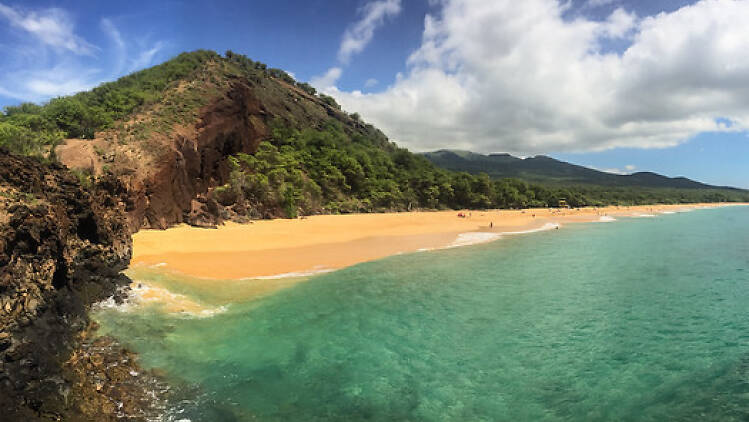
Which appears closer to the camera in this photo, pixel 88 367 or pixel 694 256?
pixel 88 367

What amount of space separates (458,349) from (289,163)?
34.9 m

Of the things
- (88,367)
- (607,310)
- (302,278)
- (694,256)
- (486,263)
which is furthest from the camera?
(694,256)

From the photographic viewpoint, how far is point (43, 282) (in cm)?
728

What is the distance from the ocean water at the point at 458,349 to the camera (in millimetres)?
6281

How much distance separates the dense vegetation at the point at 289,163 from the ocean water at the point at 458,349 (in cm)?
1659

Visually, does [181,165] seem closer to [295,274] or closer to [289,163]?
[295,274]

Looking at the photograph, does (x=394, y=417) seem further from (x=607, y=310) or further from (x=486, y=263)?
(x=486, y=263)

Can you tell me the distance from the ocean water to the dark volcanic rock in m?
1.43

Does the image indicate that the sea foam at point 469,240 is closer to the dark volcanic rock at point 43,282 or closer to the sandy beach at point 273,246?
the sandy beach at point 273,246

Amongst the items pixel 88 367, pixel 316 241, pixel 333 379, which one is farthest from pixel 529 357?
pixel 316 241

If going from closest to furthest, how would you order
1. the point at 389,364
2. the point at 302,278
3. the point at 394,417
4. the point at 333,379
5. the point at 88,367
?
the point at 394,417, the point at 88,367, the point at 333,379, the point at 389,364, the point at 302,278

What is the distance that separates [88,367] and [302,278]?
29.3ft

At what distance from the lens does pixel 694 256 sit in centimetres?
2122

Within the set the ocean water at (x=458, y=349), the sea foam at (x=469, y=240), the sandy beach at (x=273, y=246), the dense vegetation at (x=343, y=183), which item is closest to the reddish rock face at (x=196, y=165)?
the sandy beach at (x=273, y=246)
